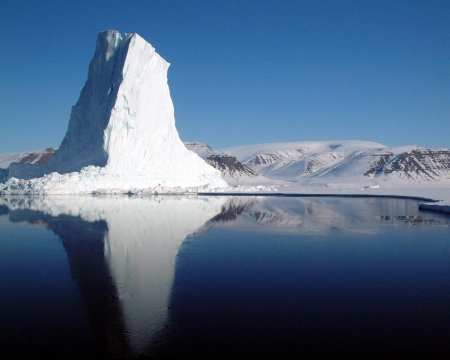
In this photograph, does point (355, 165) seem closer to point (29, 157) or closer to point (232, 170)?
point (232, 170)

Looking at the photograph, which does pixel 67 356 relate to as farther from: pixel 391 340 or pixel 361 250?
pixel 361 250

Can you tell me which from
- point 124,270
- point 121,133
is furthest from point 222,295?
point 121,133

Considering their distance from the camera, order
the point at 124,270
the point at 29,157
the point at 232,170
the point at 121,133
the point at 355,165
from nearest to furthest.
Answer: the point at 124,270, the point at 121,133, the point at 232,170, the point at 29,157, the point at 355,165

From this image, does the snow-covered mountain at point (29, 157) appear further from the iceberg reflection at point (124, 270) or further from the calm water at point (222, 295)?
the calm water at point (222, 295)

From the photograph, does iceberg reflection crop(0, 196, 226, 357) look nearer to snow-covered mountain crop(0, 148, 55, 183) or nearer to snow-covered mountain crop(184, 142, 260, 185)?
snow-covered mountain crop(184, 142, 260, 185)

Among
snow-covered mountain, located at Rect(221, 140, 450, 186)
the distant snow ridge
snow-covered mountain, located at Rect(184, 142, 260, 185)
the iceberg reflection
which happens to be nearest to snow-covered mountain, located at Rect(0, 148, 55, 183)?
snow-covered mountain, located at Rect(184, 142, 260, 185)
